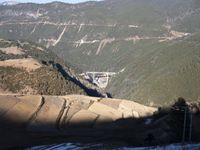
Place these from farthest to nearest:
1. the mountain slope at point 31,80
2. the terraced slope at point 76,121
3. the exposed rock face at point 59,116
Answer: the mountain slope at point 31,80 < the exposed rock face at point 59,116 < the terraced slope at point 76,121

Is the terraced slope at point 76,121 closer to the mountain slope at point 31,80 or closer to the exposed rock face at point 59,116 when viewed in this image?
the exposed rock face at point 59,116

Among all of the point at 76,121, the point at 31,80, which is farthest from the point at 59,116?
the point at 31,80

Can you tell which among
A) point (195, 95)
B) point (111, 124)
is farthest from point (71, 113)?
point (195, 95)

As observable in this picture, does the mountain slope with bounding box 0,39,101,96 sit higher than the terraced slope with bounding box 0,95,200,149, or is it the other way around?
the mountain slope with bounding box 0,39,101,96

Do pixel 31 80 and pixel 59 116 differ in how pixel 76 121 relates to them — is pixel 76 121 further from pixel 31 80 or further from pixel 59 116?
pixel 31 80

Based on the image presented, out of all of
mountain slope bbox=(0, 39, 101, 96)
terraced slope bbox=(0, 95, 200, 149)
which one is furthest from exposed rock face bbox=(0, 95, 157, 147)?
mountain slope bbox=(0, 39, 101, 96)

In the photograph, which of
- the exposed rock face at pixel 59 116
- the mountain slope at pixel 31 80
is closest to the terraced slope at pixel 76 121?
the exposed rock face at pixel 59 116

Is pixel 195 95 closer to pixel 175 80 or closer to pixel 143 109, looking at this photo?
pixel 175 80

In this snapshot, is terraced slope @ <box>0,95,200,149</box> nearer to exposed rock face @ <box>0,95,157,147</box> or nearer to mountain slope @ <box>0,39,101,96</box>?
exposed rock face @ <box>0,95,157,147</box>
